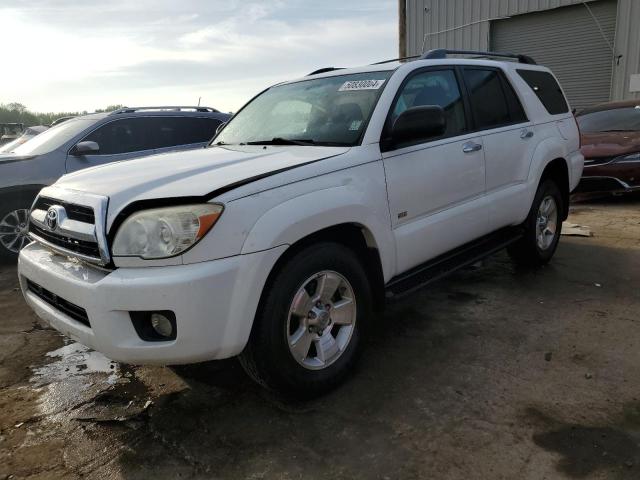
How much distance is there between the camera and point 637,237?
A: 5980mm

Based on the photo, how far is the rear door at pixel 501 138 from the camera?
3.98 m

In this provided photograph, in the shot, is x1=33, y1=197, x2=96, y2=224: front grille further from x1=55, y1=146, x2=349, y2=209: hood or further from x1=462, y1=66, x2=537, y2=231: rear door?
x1=462, y1=66, x2=537, y2=231: rear door

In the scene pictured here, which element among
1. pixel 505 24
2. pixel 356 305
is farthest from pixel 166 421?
pixel 505 24

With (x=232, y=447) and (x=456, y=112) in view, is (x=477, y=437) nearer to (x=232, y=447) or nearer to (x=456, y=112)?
(x=232, y=447)

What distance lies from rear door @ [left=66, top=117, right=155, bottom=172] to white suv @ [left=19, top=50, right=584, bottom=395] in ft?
9.32

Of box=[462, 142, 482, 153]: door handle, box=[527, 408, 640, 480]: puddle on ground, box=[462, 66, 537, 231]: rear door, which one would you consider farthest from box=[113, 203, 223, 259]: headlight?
box=[462, 66, 537, 231]: rear door

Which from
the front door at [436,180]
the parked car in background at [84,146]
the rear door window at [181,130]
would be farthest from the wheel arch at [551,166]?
the rear door window at [181,130]

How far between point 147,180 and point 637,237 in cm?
559

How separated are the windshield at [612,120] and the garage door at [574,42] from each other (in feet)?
17.2

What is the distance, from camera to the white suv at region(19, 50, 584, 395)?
7.56 feet

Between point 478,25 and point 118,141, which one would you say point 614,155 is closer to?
point 118,141

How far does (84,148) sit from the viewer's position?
19.9 feet

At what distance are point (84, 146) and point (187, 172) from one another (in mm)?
3942

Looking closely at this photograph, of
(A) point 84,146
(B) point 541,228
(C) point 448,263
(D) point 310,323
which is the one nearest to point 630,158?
(B) point 541,228
